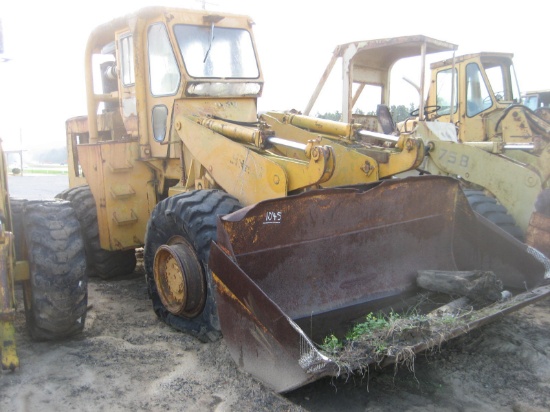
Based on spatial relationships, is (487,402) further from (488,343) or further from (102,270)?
(102,270)

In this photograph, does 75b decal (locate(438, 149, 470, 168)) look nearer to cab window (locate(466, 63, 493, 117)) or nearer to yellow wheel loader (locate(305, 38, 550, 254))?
yellow wheel loader (locate(305, 38, 550, 254))

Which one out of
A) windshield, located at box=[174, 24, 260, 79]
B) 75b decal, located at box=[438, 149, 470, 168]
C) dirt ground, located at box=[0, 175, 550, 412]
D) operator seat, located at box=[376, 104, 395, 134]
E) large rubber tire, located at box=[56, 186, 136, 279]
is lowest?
dirt ground, located at box=[0, 175, 550, 412]

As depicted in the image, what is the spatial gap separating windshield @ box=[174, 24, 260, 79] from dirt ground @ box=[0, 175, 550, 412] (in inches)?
101

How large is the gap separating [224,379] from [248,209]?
1.15 meters

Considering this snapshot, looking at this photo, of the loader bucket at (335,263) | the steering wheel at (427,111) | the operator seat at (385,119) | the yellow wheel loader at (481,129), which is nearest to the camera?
the loader bucket at (335,263)

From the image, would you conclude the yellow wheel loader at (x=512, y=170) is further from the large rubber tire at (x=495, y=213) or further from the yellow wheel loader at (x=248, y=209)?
the yellow wheel loader at (x=248, y=209)

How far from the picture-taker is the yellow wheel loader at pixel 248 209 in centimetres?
362

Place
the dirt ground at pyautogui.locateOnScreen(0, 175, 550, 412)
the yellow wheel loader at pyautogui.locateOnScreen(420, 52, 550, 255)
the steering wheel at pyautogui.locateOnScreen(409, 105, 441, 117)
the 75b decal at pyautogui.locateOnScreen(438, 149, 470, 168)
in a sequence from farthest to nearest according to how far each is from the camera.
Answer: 1. the steering wheel at pyautogui.locateOnScreen(409, 105, 441, 117)
2. the 75b decal at pyautogui.locateOnScreen(438, 149, 470, 168)
3. the yellow wheel loader at pyautogui.locateOnScreen(420, 52, 550, 255)
4. the dirt ground at pyautogui.locateOnScreen(0, 175, 550, 412)

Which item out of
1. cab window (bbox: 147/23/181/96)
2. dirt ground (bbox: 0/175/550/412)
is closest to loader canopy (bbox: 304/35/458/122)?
cab window (bbox: 147/23/181/96)

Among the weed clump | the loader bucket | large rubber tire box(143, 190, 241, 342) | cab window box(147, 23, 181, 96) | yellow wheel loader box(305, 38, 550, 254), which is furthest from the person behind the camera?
yellow wheel loader box(305, 38, 550, 254)

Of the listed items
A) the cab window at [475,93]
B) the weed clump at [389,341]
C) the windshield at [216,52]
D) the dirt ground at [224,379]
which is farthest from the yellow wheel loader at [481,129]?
the weed clump at [389,341]

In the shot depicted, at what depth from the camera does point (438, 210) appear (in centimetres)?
476

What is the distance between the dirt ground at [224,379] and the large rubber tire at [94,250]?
1516 mm

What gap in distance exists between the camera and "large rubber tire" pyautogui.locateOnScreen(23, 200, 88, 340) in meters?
4.14
